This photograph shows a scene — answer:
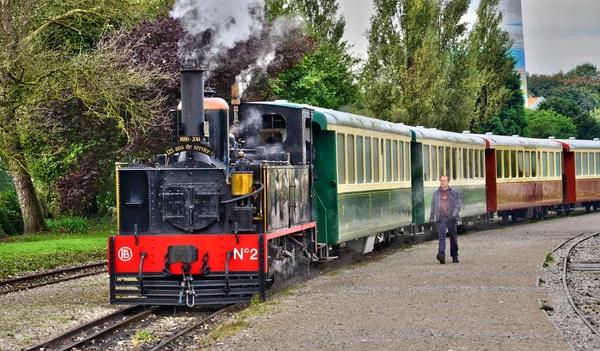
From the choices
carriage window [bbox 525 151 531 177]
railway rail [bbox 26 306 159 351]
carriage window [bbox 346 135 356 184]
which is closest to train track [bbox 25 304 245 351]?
railway rail [bbox 26 306 159 351]

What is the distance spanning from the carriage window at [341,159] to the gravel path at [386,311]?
1.62m

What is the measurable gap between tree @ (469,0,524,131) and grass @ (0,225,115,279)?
119 ft

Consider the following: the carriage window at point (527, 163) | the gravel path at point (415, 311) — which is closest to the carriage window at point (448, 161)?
the gravel path at point (415, 311)

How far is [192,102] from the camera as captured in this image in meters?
11.8

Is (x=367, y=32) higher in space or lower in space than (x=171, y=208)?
higher

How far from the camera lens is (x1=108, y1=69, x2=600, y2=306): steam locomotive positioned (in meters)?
12.2

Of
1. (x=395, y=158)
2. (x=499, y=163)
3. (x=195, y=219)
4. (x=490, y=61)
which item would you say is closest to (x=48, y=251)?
(x=395, y=158)

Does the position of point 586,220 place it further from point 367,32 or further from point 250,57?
point 250,57

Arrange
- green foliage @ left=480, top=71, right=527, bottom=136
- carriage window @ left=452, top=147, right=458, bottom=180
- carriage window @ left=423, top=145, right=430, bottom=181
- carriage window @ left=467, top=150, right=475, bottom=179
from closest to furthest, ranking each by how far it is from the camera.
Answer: carriage window @ left=423, top=145, right=430, bottom=181, carriage window @ left=452, top=147, right=458, bottom=180, carriage window @ left=467, top=150, right=475, bottom=179, green foliage @ left=480, top=71, right=527, bottom=136

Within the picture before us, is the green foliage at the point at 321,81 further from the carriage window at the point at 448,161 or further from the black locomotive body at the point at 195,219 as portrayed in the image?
the black locomotive body at the point at 195,219

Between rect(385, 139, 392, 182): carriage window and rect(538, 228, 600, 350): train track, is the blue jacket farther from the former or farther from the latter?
rect(385, 139, 392, 182): carriage window

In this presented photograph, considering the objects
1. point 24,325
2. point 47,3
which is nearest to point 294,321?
point 24,325

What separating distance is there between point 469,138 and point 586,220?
868 centimetres

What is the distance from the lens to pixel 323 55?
2228 inches
